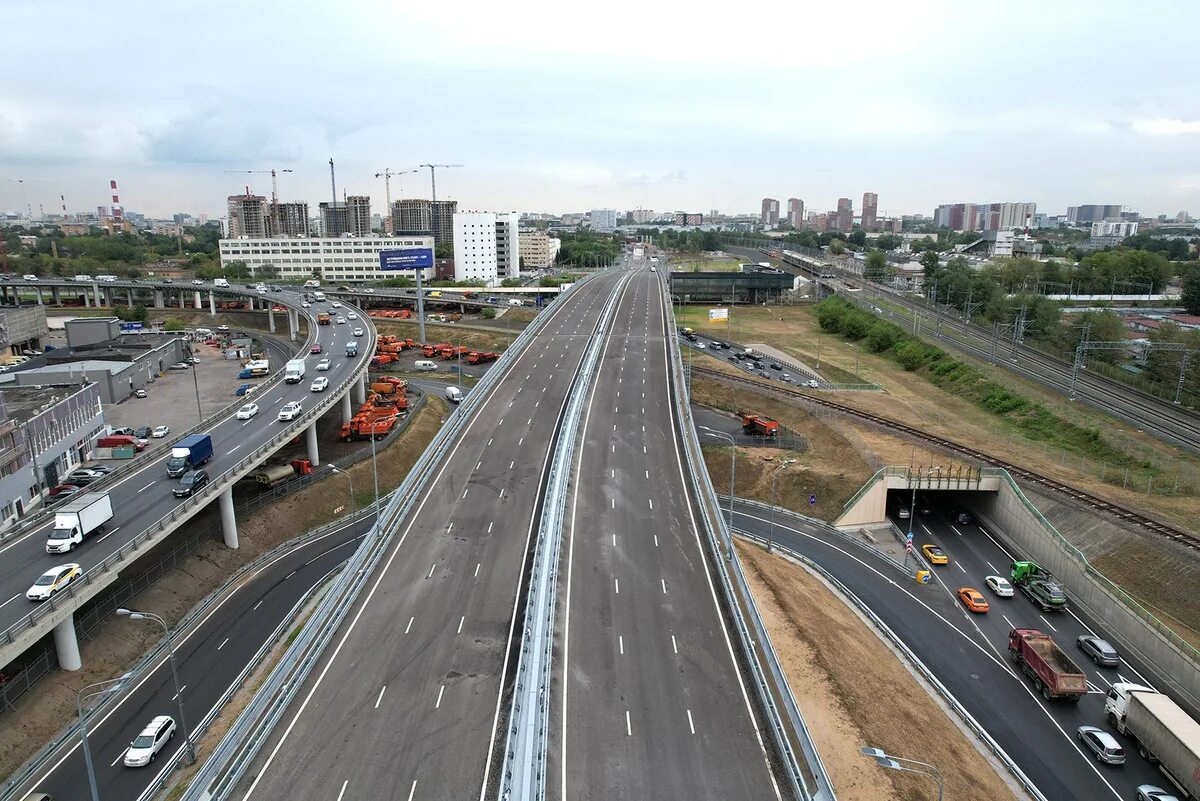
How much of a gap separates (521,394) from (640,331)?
33.1 metres

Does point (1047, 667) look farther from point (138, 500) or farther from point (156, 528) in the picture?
point (138, 500)

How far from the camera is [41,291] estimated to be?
503 feet

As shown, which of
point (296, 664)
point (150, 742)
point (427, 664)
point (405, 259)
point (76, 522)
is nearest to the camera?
point (296, 664)

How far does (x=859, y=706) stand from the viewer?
30.7 metres

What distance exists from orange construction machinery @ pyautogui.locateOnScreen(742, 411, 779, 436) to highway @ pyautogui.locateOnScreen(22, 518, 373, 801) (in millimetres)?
36562

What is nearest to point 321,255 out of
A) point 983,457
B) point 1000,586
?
point 983,457

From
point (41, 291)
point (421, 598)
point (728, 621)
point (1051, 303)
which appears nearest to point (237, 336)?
point (41, 291)

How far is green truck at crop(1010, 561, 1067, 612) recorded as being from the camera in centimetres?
4222

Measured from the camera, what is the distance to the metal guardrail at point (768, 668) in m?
19.7

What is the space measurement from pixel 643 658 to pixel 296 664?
12.5 m

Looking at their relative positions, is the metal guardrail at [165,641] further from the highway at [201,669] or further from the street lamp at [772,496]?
the street lamp at [772,496]

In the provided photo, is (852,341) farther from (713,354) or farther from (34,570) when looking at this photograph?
(34,570)

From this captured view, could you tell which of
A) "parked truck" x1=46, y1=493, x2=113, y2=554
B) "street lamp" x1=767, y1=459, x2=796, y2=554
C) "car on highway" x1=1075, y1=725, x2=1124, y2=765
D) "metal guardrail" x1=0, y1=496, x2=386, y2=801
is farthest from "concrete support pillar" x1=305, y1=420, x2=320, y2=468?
"car on highway" x1=1075, y1=725, x2=1124, y2=765

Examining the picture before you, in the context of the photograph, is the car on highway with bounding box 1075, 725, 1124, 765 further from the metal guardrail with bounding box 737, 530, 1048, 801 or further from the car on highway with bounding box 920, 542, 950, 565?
the car on highway with bounding box 920, 542, 950, 565
